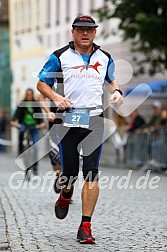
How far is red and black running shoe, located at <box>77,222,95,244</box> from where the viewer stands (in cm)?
798

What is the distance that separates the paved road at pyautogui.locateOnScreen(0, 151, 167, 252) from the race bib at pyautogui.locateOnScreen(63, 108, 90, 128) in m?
0.98

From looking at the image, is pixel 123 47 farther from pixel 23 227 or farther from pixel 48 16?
pixel 23 227

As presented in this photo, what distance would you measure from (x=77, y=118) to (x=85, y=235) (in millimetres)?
1012

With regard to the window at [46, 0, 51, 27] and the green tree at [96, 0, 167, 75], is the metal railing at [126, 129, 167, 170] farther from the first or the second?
the window at [46, 0, 51, 27]

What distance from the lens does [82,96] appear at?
8.35 meters

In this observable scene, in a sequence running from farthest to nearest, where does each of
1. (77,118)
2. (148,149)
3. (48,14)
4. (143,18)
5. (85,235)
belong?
(48,14), (148,149), (143,18), (77,118), (85,235)

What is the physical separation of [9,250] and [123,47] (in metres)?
32.0

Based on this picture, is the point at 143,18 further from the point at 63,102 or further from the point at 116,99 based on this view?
the point at 63,102

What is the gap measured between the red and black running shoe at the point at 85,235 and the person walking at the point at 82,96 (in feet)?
0.38

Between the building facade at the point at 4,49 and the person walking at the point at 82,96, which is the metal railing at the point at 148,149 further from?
the building facade at the point at 4,49

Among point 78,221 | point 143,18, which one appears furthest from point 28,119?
point 78,221

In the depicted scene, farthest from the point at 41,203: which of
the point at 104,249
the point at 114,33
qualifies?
the point at 114,33

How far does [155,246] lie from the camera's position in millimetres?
7805

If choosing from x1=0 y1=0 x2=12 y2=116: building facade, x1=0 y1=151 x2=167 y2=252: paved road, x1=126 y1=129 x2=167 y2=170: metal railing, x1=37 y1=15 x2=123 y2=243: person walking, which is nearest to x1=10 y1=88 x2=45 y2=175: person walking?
x1=0 y1=151 x2=167 y2=252: paved road
